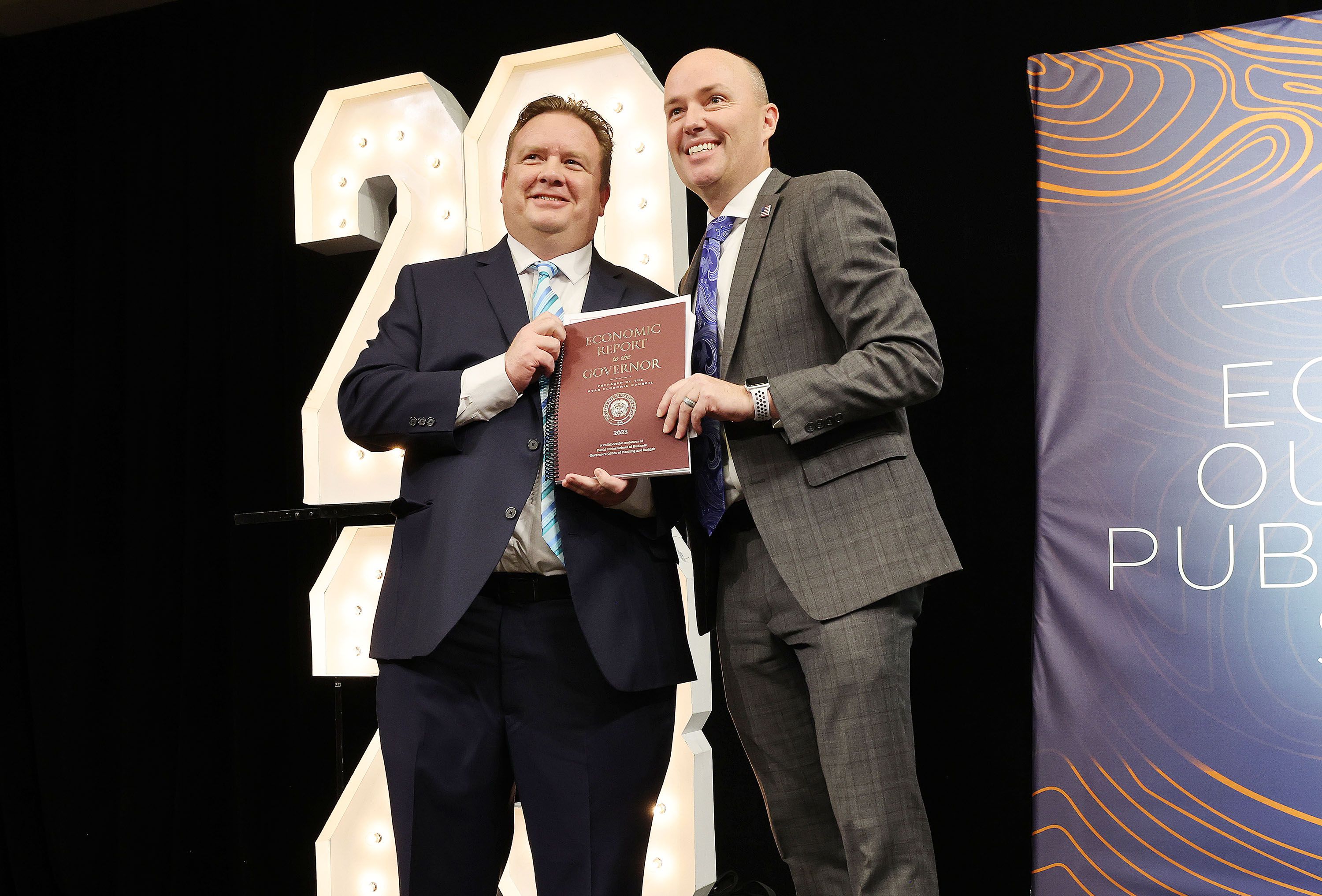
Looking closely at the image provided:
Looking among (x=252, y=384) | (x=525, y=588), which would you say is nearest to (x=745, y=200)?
(x=525, y=588)

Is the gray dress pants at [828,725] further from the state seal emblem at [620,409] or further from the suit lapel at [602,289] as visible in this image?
the suit lapel at [602,289]

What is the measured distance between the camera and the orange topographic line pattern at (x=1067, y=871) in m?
2.25

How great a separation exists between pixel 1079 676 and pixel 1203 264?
3.12 feet

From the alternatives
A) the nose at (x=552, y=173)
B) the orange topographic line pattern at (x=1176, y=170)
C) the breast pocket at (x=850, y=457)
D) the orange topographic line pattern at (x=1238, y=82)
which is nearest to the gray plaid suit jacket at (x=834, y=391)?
the breast pocket at (x=850, y=457)

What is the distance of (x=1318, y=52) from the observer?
222 cm

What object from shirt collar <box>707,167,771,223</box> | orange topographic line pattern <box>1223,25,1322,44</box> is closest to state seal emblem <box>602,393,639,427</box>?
shirt collar <box>707,167,771,223</box>

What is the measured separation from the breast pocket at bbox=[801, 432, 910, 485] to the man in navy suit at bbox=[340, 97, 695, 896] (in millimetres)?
278

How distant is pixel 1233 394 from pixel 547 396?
1.52 metres

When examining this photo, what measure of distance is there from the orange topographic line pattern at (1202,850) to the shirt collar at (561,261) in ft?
5.07

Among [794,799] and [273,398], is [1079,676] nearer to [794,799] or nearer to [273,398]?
[794,799]

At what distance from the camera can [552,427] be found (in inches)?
65.9

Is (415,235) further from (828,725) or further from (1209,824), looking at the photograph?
(1209,824)

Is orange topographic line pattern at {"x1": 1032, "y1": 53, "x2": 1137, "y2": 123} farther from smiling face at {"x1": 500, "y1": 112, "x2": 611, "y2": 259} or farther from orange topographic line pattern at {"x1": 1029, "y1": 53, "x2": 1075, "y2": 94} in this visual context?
smiling face at {"x1": 500, "y1": 112, "x2": 611, "y2": 259}

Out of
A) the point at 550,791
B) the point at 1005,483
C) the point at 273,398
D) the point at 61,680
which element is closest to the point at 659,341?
the point at 550,791
